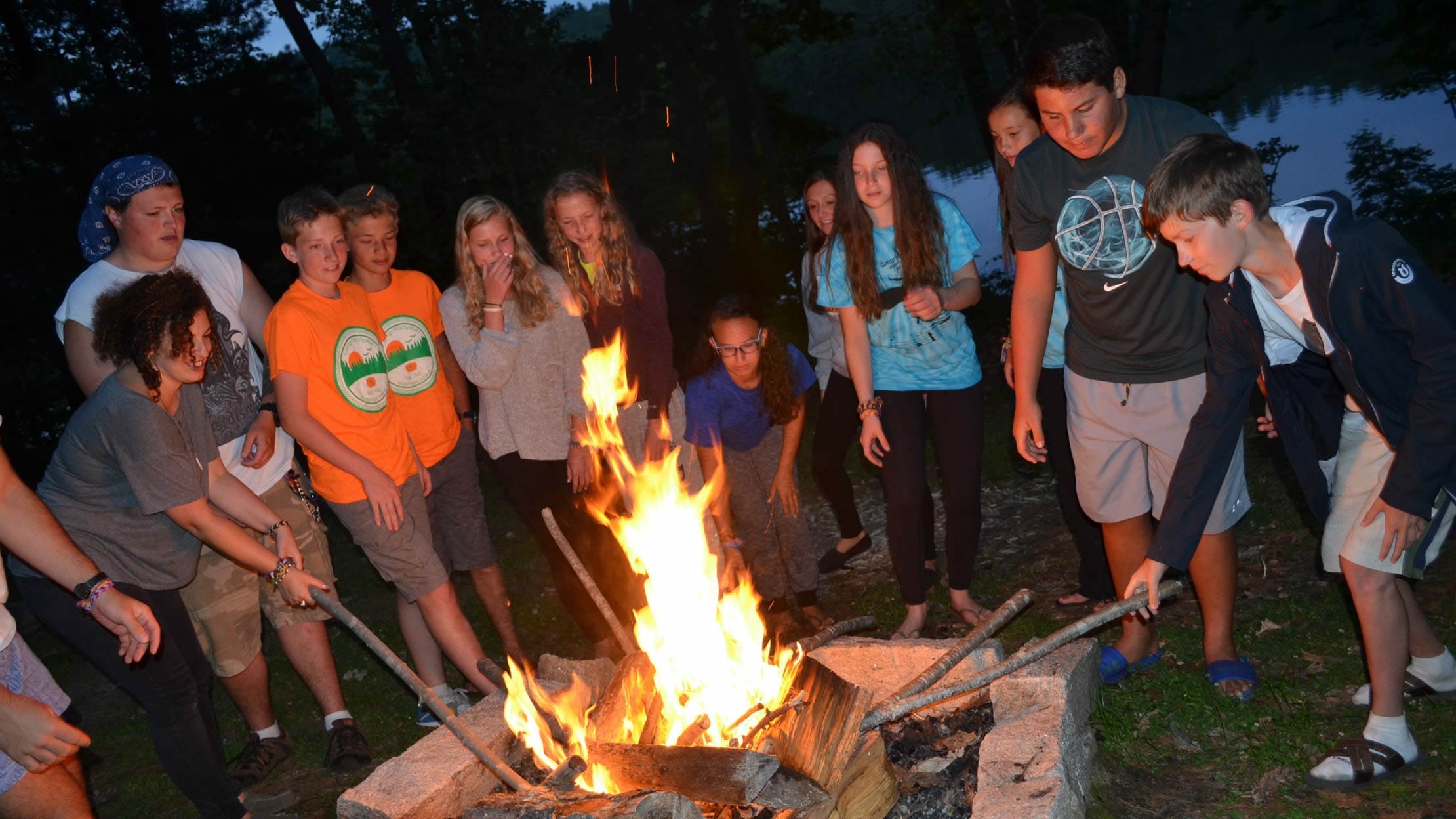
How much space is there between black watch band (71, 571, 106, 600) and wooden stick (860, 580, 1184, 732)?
242cm

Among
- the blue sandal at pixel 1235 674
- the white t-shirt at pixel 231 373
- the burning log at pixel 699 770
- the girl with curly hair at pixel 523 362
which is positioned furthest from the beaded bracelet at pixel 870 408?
the white t-shirt at pixel 231 373

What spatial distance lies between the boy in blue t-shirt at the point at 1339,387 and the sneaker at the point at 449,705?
8.51ft

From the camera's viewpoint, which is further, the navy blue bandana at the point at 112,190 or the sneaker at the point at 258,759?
the sneaker at the point at 258,759

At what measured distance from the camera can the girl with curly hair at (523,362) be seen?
4664 millimetres

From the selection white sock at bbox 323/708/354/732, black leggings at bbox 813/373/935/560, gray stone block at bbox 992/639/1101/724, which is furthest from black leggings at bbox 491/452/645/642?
gray stone block at bbox 992/639/1101/724

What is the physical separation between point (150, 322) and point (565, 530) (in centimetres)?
196

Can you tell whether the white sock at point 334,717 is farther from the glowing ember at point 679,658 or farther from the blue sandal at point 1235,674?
the blue sandal at point 1235,674

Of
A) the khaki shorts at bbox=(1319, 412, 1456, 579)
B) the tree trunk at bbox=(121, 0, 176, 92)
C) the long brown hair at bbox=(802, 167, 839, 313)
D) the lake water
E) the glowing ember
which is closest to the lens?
the khaki shorts at bbox=(1319, 412, 1456, 579)

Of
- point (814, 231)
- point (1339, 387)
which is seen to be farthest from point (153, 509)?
point (1339, 387)

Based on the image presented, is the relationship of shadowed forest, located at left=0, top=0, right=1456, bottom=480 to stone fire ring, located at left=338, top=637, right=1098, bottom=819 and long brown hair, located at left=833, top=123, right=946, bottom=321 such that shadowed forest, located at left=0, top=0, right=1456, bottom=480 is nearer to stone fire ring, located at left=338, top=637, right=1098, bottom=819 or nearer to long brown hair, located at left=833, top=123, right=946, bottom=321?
long brown hair, located at left=833, top=123, right=946, bottom=321

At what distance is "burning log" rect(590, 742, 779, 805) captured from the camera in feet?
9.96

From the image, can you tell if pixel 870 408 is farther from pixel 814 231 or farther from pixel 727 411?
pixel 814 231

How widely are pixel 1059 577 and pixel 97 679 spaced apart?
6.14 metres

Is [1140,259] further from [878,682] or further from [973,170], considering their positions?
[973,170]
